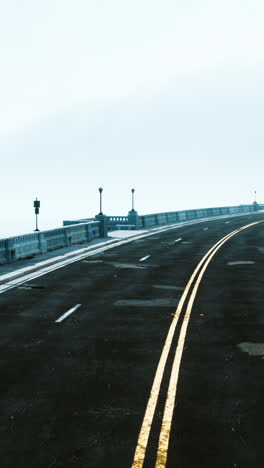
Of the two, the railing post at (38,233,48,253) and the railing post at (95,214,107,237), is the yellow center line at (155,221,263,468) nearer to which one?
the railing post at (38,233,48,253)

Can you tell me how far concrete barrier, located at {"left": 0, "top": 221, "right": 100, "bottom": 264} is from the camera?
24719 millimetres

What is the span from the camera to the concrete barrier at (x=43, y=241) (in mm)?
24719

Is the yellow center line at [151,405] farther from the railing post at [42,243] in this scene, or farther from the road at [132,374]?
the railing post at [42,243]

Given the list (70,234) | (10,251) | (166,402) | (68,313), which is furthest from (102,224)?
(166,402)

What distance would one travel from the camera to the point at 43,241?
95.3ft

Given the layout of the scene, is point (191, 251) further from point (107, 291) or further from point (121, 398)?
point (121, 398)

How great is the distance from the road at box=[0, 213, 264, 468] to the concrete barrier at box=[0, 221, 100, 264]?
19.1 ft

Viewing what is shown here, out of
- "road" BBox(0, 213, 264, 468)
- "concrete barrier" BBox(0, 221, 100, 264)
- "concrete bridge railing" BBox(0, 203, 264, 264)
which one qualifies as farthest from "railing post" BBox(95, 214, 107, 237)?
"road" BBox(0, 213, 264, 468)

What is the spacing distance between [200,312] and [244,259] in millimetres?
12576

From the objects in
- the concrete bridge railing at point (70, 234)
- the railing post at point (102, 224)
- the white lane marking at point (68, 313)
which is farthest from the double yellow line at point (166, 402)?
the railing post at point (102, 224)

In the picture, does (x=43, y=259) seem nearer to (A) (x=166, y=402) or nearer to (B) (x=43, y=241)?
(B) (x=43, y=241)

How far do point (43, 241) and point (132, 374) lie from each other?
66.1ft

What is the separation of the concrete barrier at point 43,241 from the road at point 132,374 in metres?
5.82

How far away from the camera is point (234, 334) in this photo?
40.3ft
